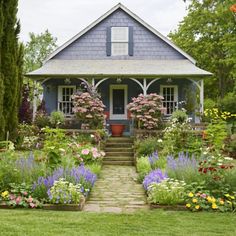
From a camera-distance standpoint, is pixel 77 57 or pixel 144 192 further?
pixel 77 57

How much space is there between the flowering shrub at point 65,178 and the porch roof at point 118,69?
10.2m

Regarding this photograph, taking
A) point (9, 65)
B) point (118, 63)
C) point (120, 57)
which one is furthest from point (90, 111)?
point (120, 57)

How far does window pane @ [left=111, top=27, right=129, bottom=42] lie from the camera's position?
2073 cm

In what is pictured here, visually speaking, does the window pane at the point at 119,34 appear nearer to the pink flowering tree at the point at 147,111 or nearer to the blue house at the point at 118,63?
the blue house at the point at 118,63

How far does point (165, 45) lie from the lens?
20.8 meters

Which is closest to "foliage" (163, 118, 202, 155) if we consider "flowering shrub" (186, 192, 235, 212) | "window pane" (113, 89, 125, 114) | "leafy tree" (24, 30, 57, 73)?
"flowering shrub" (186, 192, 235, 212)

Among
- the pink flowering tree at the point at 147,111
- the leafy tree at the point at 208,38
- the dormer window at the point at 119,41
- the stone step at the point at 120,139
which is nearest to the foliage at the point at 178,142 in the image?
the pink flowering tree at the point at 147,111

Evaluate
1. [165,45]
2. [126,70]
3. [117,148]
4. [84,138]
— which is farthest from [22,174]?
[165,45]

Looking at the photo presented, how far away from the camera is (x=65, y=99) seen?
20297 mm

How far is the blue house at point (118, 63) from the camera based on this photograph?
19344 millimetres

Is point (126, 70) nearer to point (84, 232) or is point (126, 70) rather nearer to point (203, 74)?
point (203, 74)

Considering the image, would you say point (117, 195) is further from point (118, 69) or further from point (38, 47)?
point (38, 47)

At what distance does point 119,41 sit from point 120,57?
0.80m

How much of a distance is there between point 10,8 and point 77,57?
593 cm
